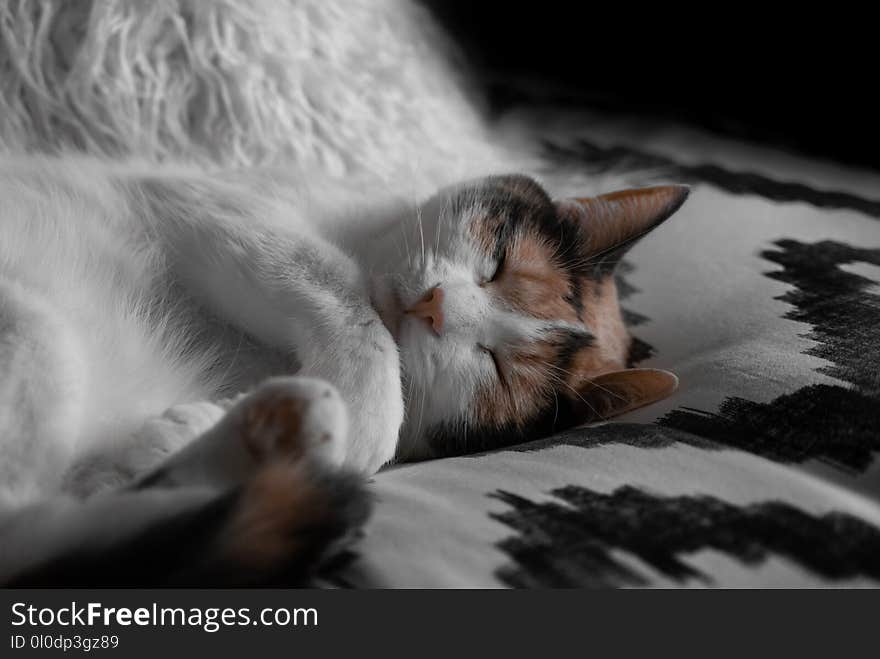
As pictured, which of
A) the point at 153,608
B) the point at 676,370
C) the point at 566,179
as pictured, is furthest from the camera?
the point at 566,179

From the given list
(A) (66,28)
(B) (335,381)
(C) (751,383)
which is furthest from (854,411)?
(A) (66,28)

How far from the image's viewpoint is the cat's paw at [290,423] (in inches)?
26.2

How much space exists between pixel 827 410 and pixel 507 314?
345 mm

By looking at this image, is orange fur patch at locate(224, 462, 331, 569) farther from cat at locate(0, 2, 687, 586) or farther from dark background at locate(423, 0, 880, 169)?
dark background at locate(423, 0, 880, 169)

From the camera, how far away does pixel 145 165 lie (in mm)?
1104

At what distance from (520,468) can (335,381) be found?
0.20 metres

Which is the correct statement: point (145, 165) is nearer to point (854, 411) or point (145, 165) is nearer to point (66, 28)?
point (66, 28)

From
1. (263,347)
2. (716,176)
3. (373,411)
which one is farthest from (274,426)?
(716,176)

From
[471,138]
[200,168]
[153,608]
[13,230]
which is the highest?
[471,138]

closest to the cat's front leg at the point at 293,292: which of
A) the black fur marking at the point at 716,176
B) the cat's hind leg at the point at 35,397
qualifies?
the cat's hind leg at the point at 35,397

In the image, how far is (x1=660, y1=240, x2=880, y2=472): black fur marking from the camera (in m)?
0.81

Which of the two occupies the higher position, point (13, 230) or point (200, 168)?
point (200, 168)

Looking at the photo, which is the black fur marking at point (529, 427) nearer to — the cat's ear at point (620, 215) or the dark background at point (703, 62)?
the cat's ear at point (620, 215)

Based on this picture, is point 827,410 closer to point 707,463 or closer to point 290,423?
point 707,463
